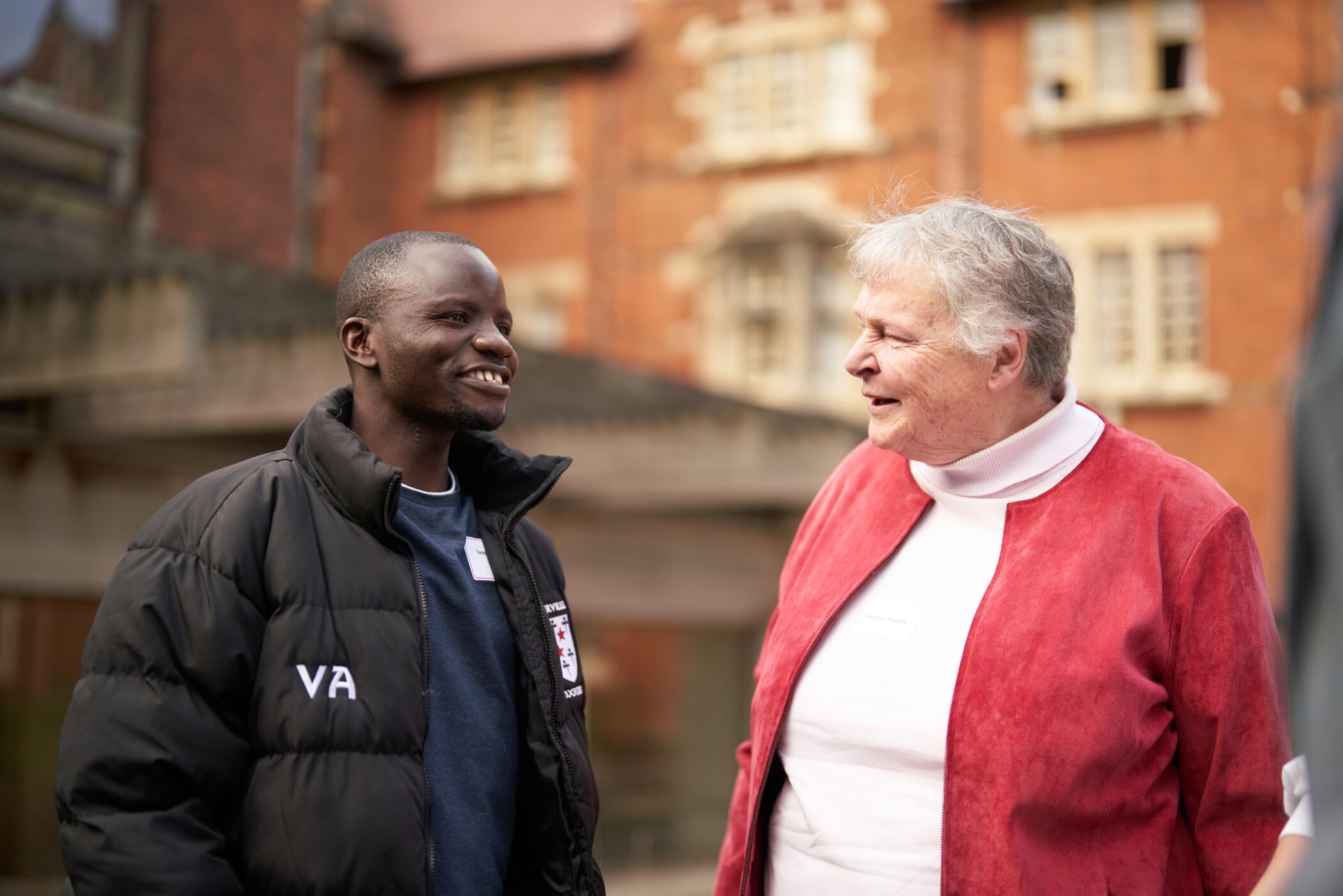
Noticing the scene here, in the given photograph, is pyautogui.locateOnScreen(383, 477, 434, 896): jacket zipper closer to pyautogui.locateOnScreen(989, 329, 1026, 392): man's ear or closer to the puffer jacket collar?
the puffer jacket collar

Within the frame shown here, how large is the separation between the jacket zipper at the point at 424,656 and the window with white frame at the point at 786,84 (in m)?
15.4

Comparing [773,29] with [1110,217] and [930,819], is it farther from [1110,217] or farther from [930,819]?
[930,819]

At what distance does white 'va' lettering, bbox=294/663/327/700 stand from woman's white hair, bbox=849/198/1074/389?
47.9 inches

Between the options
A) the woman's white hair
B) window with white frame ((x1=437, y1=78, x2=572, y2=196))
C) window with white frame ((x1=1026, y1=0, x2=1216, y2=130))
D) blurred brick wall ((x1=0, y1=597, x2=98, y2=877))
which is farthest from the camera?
window with white frame ((x1=437, y1=78, x2=572, y2=196))

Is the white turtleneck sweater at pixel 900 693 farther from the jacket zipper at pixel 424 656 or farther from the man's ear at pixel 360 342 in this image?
the man's ear at pixel 360 342

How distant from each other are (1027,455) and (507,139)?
17.6 metres

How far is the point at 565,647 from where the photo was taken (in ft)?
7.89

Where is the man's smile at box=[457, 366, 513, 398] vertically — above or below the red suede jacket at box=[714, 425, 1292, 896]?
above

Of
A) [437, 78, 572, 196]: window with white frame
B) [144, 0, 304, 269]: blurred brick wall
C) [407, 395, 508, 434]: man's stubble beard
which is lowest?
[407, 395, 508, 434]: man's stubble beard

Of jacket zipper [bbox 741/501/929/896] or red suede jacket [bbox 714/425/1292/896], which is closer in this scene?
red suede jacket [bbox 714/425/1292/896]

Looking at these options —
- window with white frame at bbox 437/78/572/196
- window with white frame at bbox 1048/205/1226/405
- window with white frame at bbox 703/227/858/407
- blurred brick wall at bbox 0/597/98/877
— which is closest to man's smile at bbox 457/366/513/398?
blurred brick wall at bbox 0/597/98/877

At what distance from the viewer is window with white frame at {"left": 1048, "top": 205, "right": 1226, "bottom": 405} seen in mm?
14938

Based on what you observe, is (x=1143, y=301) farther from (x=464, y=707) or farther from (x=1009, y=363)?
(x=464, y=707)

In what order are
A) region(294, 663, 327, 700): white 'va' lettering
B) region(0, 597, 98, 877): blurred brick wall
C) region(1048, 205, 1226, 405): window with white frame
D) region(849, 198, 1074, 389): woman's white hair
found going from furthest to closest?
region(1048, 205, 1226, 405): window with white frame → region(0, 597, 98, 877): blurred brick wall → region(849, 198, 1074, 389): woman's white hair → region(294, 663, 327, 700): white 'va' lettering
